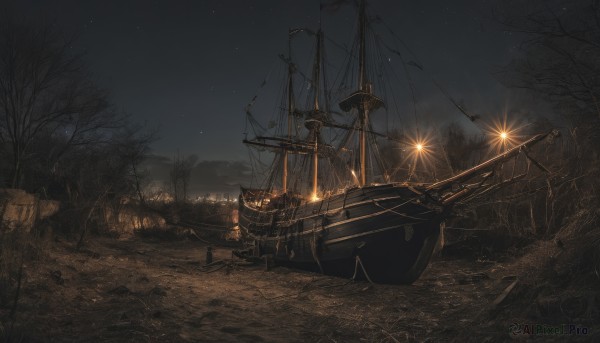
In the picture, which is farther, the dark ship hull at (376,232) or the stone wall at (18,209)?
the dark ship hull at (376,232)

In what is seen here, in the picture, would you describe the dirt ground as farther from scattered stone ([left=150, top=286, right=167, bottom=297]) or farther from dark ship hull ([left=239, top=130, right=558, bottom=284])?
dark ship hull ([left=239, top=130, right=558, bottom=284])

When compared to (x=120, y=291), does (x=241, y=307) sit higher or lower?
lower

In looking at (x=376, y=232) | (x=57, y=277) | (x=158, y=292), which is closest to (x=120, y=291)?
(x=158, y=292)

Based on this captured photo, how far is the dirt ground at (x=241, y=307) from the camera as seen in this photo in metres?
5.54

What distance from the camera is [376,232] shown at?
11227 millimetres

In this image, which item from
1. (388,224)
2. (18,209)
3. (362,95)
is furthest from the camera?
(362,95)

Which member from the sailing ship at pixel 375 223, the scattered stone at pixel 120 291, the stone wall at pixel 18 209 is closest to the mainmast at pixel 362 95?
the sailing ship at pixel 375 223

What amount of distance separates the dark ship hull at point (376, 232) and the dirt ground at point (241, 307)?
0.61 m

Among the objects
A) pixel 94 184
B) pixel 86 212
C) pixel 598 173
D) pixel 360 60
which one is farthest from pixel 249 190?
pixel 598 173

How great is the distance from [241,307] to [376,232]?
5088 millimetres

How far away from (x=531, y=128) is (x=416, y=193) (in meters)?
7.72

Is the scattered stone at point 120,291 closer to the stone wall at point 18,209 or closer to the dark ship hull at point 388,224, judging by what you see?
the stone wall at point 18,209

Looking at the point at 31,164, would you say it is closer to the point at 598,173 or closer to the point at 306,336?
the point at 306,336

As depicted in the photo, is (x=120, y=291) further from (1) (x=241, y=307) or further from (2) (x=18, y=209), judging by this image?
(2) (x=18, y=209)
